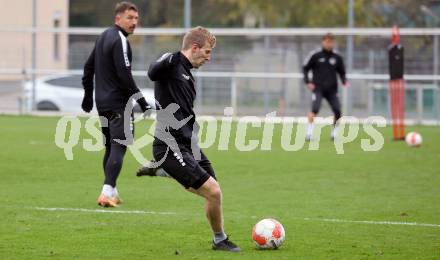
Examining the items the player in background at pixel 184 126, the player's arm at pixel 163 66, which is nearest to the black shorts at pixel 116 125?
the player in background at pixel 184 126

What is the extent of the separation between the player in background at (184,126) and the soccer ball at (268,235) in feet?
0.76

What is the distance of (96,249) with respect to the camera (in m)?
8.06

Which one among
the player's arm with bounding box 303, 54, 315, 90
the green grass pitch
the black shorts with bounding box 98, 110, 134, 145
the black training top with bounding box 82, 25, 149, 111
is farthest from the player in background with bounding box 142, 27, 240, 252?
the player's arm with bounding box 303, 54, 315, 90

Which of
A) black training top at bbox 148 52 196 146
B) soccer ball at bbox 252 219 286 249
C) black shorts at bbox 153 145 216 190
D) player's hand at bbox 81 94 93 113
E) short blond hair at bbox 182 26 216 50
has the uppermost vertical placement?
short blond hair at bbox 182 26 216 50

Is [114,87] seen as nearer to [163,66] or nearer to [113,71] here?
[113,71]

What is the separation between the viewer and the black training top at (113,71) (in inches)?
420

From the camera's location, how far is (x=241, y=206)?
10930 millimetres

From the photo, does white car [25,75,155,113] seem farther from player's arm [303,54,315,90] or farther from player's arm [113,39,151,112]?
player's arm [113,39,151,112]

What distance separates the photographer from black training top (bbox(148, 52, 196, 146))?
7957 mm

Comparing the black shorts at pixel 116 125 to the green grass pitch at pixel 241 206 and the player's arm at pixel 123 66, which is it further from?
the green grass pitch at pixel 241 206

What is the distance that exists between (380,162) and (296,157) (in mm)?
1537

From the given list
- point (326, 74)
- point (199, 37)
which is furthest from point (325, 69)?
point (199, 37)

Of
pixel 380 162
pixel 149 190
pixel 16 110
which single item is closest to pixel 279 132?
pixel 380 162

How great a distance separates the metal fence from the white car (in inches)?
3.9
